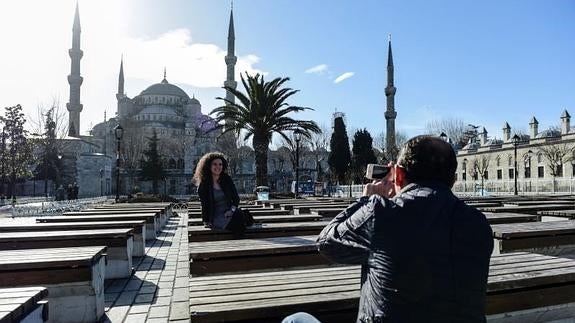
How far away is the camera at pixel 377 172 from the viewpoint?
239cm

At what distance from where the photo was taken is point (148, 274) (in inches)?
255

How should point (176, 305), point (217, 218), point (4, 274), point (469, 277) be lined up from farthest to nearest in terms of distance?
point (217, 218) → point (176, 305) → point (4, 274) → point (469, 277)

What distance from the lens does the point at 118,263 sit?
616 centimetres

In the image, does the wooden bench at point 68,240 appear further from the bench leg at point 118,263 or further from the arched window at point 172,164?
the arched window at point 172,164

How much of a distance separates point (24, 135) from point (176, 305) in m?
41.1

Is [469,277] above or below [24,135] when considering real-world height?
below

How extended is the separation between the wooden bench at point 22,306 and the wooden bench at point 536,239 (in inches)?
172

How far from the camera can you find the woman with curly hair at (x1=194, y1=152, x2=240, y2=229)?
5258 millimetres

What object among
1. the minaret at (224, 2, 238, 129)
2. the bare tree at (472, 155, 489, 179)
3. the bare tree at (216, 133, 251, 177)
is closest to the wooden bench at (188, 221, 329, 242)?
the bare tree at (216, 133, 251, 177)

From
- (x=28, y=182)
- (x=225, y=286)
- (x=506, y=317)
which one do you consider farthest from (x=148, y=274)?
(x=28, y=182)

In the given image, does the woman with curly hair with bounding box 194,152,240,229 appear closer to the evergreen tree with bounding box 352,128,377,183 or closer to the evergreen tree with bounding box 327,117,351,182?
the evergreen tree with bounding box 327,117,351,182

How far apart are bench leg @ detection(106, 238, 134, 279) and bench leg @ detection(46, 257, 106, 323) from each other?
184 cm

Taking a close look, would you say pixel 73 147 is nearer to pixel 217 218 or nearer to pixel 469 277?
pixel 217 218

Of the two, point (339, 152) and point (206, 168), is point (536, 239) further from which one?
point (339, 152)
